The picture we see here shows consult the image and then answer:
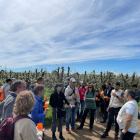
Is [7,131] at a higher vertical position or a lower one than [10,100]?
lower

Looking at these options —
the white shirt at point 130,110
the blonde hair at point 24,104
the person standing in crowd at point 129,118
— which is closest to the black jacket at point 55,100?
the person standing in crowd at point 129,118

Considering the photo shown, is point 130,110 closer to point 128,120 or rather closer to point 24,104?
point 128,120

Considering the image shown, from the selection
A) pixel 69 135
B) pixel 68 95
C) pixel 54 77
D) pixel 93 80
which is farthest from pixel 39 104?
pixel 93 80

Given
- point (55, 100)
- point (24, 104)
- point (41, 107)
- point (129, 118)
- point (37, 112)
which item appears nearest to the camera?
point (24, 104)

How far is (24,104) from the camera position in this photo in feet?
5.22

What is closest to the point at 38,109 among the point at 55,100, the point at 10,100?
the point at 10,100

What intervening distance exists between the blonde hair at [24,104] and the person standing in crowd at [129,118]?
2.04m

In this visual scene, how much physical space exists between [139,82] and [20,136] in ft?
59.4

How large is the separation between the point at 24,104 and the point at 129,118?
84.1 inches

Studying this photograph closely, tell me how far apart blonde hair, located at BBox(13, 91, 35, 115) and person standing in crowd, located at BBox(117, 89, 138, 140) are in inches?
80.4

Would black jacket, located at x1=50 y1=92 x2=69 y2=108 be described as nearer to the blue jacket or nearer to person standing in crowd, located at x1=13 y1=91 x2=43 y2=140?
the blue jacket

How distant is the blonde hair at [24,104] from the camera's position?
5.13 feet

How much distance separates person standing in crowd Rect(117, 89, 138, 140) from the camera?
2.73 m

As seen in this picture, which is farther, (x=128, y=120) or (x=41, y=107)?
(x=41, y=107)
